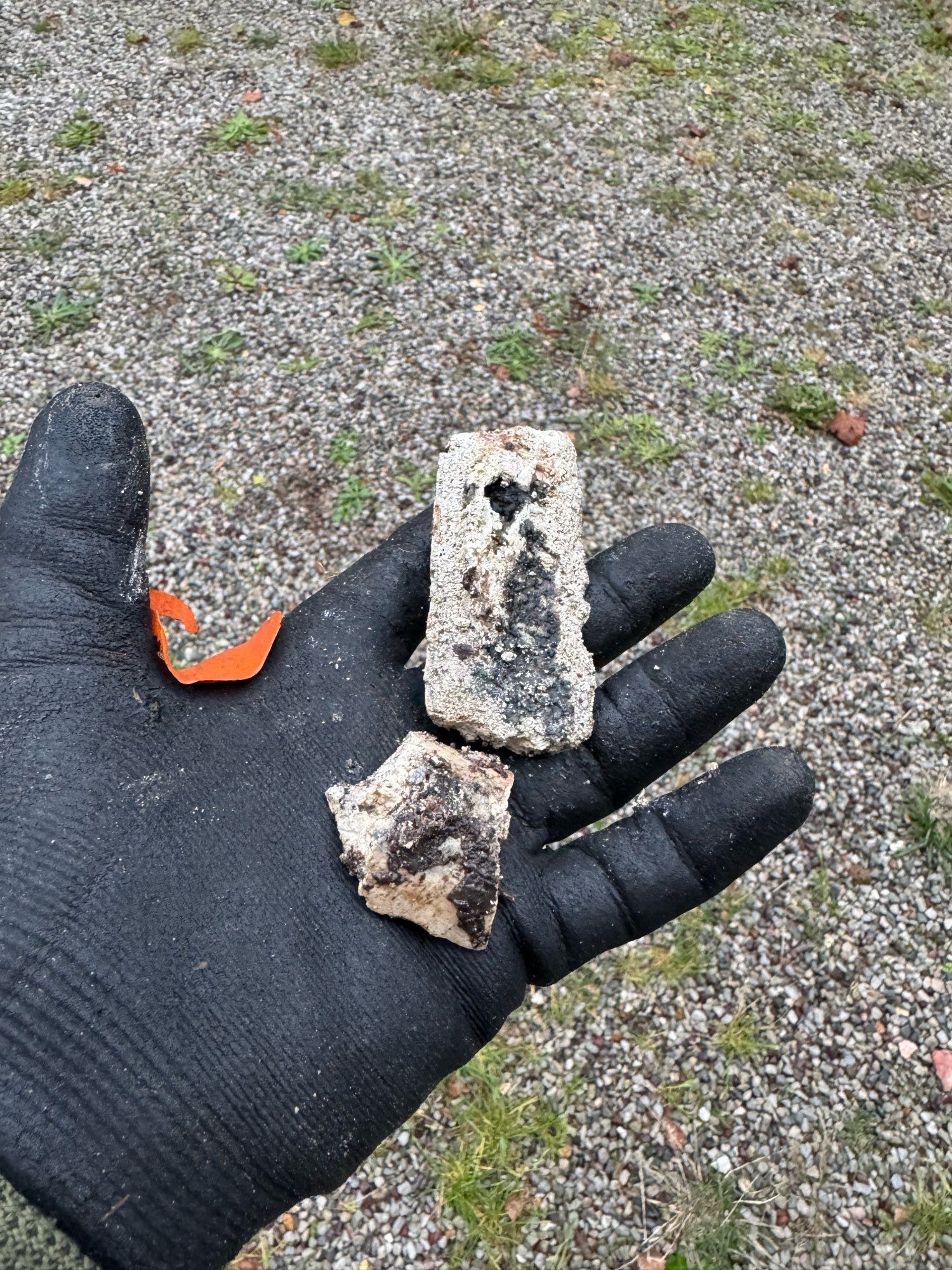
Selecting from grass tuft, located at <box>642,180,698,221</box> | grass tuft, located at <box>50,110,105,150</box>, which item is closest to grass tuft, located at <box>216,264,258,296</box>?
grass tuft, located at <box>50,110,105,150</box>

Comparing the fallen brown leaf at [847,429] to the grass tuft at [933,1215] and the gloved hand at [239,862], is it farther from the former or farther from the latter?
the grass tuft at [933,1215]

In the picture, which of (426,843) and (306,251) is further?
(306,251)

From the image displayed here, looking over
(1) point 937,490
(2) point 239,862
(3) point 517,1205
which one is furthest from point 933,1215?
(1) point 937,490

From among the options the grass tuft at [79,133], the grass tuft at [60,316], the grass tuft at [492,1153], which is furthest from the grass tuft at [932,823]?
the grass tuft at [79,133]

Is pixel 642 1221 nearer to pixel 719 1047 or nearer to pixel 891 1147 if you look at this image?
pixel 719 1047

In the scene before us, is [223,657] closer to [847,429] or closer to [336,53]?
[847,429]

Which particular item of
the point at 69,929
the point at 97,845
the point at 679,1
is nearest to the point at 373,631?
the point at 97,845
